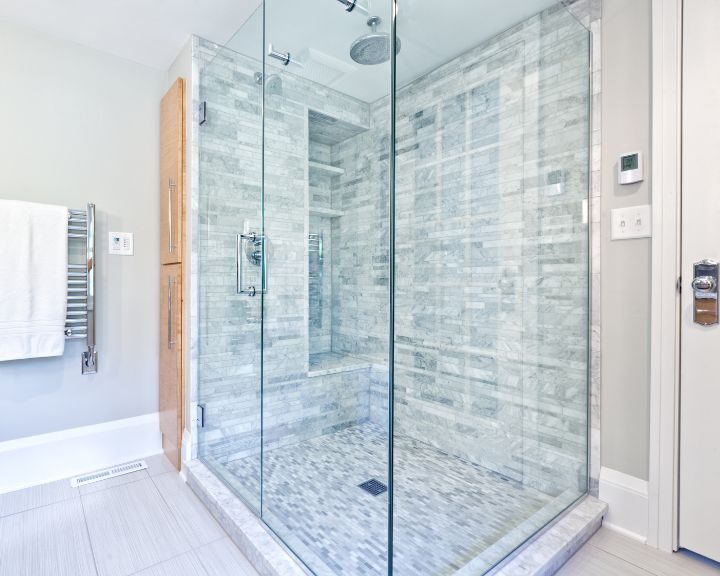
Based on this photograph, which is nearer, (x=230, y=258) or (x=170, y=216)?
(x=230, y=258)

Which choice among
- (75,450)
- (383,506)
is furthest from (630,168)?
(75,450)

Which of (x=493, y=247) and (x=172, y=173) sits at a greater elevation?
(x=172, y=173)

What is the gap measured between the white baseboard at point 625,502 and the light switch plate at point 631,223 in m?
0.90

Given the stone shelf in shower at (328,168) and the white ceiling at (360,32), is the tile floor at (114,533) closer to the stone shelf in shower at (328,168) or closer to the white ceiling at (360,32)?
the stone shelf in shower at (328,168)

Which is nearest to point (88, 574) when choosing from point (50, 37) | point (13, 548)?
point (13, 548)

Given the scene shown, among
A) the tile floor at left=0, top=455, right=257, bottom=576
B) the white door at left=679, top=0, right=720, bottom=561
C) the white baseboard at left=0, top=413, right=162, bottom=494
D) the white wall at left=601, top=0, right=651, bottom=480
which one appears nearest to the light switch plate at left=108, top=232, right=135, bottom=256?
the white baseboard at left=0, top=413, right=162, bottom=494

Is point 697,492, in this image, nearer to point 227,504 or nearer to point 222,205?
point 227,504

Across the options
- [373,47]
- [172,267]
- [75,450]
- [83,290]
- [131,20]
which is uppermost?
[131,20]

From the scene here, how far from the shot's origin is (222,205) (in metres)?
2.02

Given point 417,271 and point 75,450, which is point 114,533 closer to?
point 75,450

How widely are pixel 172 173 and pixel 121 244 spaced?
507 mm

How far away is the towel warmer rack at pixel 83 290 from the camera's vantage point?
2.13 meters

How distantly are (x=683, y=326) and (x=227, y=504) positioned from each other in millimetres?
1816

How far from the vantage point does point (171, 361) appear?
2209 mm
